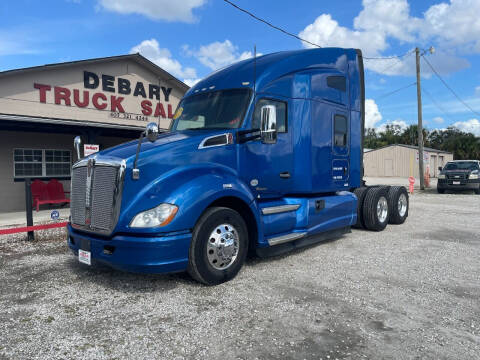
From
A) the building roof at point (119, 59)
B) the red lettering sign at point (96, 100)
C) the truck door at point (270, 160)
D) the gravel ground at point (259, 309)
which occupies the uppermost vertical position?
the building roof at point (119, 59)

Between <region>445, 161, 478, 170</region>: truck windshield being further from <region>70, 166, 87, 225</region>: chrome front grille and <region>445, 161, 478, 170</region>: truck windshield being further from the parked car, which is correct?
<region>70, 166, 87, 225</region>: chrome front grille

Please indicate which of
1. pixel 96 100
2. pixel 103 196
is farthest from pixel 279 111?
pixel 96 100

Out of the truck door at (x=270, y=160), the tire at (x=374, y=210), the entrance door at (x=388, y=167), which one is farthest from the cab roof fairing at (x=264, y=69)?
the entrance door at (x=388, y=167)

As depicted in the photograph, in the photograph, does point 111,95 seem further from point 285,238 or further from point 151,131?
point 285,238

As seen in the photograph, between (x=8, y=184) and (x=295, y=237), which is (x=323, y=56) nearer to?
(x=295, y=237)

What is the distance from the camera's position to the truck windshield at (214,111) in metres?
5.12

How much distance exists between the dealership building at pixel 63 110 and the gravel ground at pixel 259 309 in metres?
7.39

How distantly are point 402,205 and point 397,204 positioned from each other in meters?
0.49

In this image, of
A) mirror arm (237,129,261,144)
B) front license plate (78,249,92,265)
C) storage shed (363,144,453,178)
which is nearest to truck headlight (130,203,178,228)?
front license plate (78,249,92,265)

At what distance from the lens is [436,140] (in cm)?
7244

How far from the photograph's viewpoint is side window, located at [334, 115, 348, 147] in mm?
6453

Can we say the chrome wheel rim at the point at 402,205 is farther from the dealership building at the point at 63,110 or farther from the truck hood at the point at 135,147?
the dealership building at the point at 63,110

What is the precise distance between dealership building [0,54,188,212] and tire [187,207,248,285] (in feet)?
27.4

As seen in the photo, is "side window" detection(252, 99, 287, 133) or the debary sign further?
the debary sign
